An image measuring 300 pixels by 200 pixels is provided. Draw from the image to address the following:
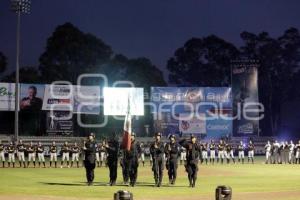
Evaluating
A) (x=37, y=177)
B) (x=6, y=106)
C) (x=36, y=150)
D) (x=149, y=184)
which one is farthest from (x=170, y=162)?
(x=6, y=106)

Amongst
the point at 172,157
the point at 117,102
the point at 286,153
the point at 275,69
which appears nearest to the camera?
the point at 172,157

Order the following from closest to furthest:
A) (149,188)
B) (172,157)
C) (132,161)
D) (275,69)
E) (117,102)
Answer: (149,188)
(132,161)
(172,157)
(117,102)
(275,69)

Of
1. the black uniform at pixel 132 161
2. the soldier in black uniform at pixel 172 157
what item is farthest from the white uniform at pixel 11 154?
the soldier in black uniform at pixel 172 157

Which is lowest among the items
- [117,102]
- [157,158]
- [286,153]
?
[286,153]

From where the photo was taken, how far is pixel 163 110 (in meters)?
63.6

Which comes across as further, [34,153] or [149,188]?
[34,153]

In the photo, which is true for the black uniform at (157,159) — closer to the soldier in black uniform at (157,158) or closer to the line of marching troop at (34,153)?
the soldier in black uniform at (157,158)

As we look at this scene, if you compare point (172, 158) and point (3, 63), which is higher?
point (3, 63)

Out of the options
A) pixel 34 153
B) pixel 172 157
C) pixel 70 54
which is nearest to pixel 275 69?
pixel 70 54

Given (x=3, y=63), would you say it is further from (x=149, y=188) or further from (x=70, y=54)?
(x=149, y=188)

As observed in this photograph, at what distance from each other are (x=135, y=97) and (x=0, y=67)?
23.6 m

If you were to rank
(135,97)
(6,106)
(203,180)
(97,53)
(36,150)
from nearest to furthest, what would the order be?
(203,180)
(36,150)
(6,106)
(135,97)
(97,53)

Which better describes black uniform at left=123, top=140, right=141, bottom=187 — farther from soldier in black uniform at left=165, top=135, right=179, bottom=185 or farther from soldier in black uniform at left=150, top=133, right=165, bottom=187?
soldier in black uniform at left=165, top=135, right=179, bottom=185

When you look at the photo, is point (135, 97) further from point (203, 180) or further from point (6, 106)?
point (203, 180)
